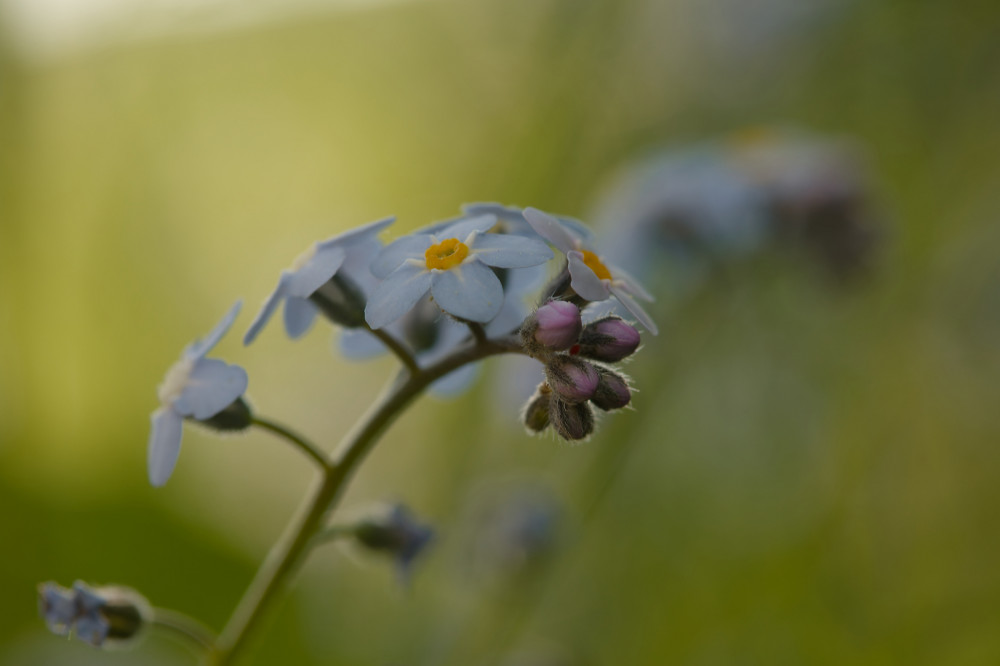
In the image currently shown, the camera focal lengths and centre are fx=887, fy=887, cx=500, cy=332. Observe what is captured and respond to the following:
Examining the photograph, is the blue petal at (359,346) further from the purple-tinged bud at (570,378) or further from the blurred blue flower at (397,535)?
the purple-tinged bud at (570,378)

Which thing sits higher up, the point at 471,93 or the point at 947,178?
the point at 947,178

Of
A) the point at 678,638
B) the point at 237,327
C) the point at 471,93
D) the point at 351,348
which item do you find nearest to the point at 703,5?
the point at 471,93

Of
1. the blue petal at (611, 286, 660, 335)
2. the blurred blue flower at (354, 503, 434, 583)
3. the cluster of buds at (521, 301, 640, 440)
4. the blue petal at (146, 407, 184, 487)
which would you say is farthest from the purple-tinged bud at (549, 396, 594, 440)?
the blue petal at (146, 407, 184, 487)

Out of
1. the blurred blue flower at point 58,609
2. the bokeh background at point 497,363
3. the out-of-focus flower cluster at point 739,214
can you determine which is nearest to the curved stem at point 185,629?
the blurred blue flower at point 58,609

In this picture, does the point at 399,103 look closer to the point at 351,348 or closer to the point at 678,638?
the point at 678,638

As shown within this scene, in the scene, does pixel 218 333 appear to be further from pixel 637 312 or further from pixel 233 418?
pixel 637 312
